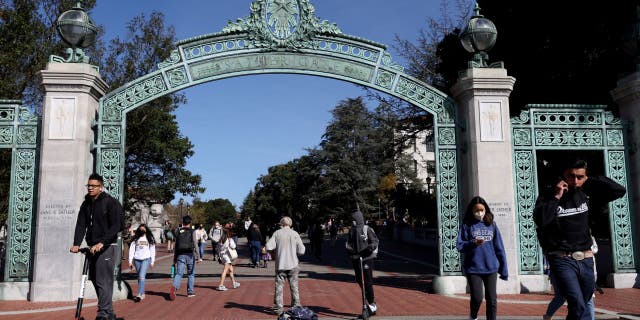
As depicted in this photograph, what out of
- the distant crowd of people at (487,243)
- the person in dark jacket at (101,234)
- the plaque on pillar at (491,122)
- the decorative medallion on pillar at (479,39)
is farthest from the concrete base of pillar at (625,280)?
the person in dark jacket at (101,234)

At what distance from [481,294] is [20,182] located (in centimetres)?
859

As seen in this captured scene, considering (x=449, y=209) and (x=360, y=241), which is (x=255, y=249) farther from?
(x=360, y=241)

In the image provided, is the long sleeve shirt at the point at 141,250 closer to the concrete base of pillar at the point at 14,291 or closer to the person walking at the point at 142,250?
the person walking at the point at 142,250

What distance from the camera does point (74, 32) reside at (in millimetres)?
10031

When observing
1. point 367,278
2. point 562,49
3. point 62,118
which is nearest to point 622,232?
point 562,49

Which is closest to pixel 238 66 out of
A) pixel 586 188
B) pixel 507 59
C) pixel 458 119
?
pixel 458 119

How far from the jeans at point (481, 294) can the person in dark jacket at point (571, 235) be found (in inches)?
47.9

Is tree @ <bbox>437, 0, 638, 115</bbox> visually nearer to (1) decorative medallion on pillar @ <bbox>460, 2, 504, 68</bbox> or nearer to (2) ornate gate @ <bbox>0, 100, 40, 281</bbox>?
(1) decorative medallion on pillar @ <bbox>460, 2, 504, 68</bbox>

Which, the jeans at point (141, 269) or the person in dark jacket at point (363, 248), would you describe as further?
the jeans at point (141, 269)

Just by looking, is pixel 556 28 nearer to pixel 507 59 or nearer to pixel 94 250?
pixel 507 59

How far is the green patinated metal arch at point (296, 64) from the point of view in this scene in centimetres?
1076

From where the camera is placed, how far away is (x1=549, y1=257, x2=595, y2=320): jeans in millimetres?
4730

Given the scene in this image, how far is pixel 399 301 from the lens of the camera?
938 cm

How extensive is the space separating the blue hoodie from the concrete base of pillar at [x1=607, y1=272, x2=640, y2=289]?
604cm
